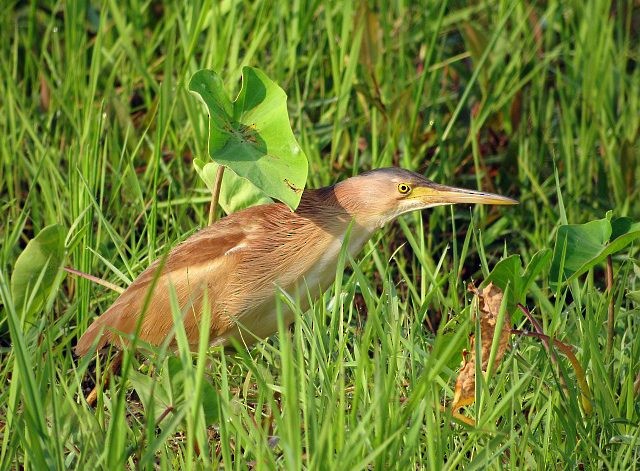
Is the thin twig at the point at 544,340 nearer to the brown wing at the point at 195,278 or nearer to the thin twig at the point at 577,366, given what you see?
the thin twig at the point at 577,366

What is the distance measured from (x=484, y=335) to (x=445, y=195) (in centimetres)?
70

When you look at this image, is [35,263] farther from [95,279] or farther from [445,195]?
[445,195]

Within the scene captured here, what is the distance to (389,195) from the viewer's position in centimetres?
306

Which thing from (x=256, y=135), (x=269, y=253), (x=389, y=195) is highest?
(x=256, y=135)

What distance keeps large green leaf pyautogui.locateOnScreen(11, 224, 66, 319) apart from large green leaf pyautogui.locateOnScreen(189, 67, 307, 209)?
0.40m

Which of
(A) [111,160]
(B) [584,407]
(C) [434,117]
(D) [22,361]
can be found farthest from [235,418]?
(C) [434,117]

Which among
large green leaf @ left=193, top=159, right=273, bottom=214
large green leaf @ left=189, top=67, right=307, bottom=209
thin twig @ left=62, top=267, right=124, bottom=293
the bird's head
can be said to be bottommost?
thin twig @ left=62, top=267, right=124, bottom=293

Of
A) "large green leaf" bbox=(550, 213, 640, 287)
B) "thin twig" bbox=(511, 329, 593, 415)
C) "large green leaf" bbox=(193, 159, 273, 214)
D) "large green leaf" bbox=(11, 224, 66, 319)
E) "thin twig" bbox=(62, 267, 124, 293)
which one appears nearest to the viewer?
"thin twig" bbox=(511, 329, 593, 415)

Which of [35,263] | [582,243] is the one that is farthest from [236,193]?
[582,243]

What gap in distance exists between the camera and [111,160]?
3.82 metres

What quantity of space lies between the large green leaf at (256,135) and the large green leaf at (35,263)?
15.7 inches

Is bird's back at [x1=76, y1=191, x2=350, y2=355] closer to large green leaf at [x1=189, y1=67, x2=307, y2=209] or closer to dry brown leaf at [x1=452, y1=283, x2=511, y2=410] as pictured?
large green leaf at [x1=189, y1=67, x2=307, y2=209]

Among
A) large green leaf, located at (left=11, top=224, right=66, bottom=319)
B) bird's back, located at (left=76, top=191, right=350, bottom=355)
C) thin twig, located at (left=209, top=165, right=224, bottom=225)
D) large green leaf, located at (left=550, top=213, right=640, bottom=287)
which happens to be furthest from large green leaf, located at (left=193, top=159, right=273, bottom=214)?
large green leaf, located at (left=550, top=213, right=640, bottom=287)

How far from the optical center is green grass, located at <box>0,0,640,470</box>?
107 inches
